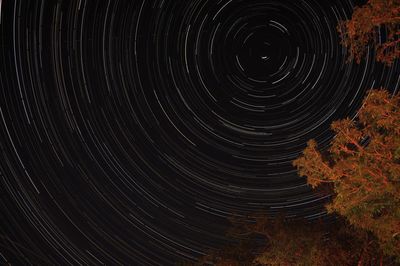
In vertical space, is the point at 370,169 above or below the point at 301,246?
below

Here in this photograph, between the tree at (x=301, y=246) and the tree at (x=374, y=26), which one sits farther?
the tree at (x=301, y=246)

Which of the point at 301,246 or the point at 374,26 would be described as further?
the point at 301,246

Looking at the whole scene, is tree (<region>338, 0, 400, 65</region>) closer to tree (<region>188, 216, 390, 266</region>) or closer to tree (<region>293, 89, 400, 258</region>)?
tree (<region>293, 89, 400, 258</region>)

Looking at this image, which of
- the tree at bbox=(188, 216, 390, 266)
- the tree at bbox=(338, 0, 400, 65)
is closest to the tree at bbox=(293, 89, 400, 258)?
the tree at bbox=(338, 0, 400, 65)

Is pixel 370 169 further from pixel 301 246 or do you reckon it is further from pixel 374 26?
pixel 301 246

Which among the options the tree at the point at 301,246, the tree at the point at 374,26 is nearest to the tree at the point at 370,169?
the tree at the point at 374,26

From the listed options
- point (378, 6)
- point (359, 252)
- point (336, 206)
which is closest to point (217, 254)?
point (359, 252)

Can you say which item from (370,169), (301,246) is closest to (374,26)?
(370,169)

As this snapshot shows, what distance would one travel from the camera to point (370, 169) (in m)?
5.65

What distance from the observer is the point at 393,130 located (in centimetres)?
566

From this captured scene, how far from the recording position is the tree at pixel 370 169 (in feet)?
18.2

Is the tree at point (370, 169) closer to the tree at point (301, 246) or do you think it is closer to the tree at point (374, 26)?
the tree at point (374, 26)

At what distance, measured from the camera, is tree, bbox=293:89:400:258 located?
5.55m

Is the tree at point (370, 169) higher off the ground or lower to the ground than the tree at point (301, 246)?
lower
